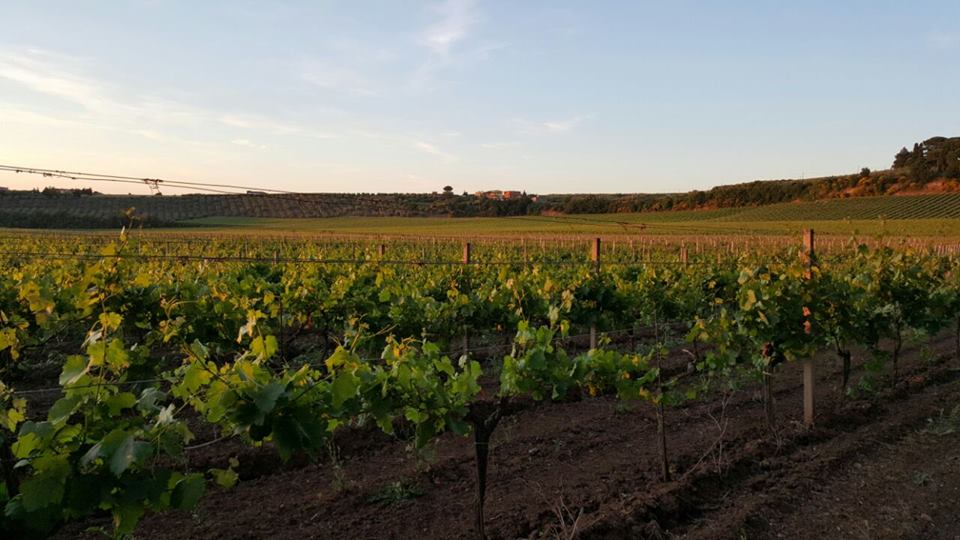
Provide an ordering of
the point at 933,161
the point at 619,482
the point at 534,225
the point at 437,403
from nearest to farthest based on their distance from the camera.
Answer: the point at 437,403
the point at 619,482
the point at 534,225
the point at 933,161

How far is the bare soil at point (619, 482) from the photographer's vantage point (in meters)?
4.73

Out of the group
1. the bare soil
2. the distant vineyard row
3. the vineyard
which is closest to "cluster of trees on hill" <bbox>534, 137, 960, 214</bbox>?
the distant vineyard row

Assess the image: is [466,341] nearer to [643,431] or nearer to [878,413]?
[643,431]

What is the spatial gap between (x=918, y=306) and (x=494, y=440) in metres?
5.67

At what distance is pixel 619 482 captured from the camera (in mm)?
5441

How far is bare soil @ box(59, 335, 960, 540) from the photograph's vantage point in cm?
473

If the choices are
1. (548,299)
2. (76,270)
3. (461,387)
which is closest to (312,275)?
(548,299)

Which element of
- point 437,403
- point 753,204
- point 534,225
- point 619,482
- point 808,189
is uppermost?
point 808,189

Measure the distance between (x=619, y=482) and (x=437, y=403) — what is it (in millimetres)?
2490

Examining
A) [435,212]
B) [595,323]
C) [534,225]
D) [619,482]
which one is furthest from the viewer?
[534,225]

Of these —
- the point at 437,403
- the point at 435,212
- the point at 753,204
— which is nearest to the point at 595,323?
Result: the point at 437,403

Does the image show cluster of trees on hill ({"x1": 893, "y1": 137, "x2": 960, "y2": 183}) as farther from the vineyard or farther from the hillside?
the vineyard

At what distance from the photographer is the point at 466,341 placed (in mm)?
8492

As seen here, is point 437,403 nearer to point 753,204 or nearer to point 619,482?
point 619,482
